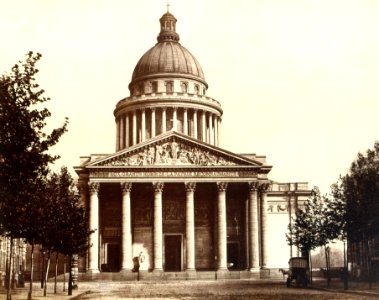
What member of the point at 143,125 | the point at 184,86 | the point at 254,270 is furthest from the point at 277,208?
the point at 184,86

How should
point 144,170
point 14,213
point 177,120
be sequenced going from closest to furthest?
1. point 14,213
2. point 144,170
3. point 177,120

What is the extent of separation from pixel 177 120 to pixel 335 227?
45.2 metres

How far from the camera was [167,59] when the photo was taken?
10562cm

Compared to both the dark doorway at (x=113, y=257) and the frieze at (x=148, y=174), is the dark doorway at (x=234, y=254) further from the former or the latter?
the dark doorway at (x=113, y=257)

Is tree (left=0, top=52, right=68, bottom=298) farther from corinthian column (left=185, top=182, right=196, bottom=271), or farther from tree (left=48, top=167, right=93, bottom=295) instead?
corinthian column (left=185, top=182, right=196, bottom=271)

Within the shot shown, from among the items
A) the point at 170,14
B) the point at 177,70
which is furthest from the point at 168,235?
the point at 170,14

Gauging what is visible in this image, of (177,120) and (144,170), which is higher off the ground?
(177,120)

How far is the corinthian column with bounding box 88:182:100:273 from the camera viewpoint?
240 feet

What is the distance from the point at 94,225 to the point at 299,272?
28.6 m

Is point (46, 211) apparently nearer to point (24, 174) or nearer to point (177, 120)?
point (24, 174)

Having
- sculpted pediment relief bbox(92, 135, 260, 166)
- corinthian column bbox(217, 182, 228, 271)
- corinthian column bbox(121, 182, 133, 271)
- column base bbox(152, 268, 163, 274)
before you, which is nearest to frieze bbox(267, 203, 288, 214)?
corinthian column bbox(217, 182, 228, 271)

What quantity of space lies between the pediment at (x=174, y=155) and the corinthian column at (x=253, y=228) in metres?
3.06

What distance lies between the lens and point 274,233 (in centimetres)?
8762

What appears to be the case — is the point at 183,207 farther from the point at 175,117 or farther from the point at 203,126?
the point at 203,126
